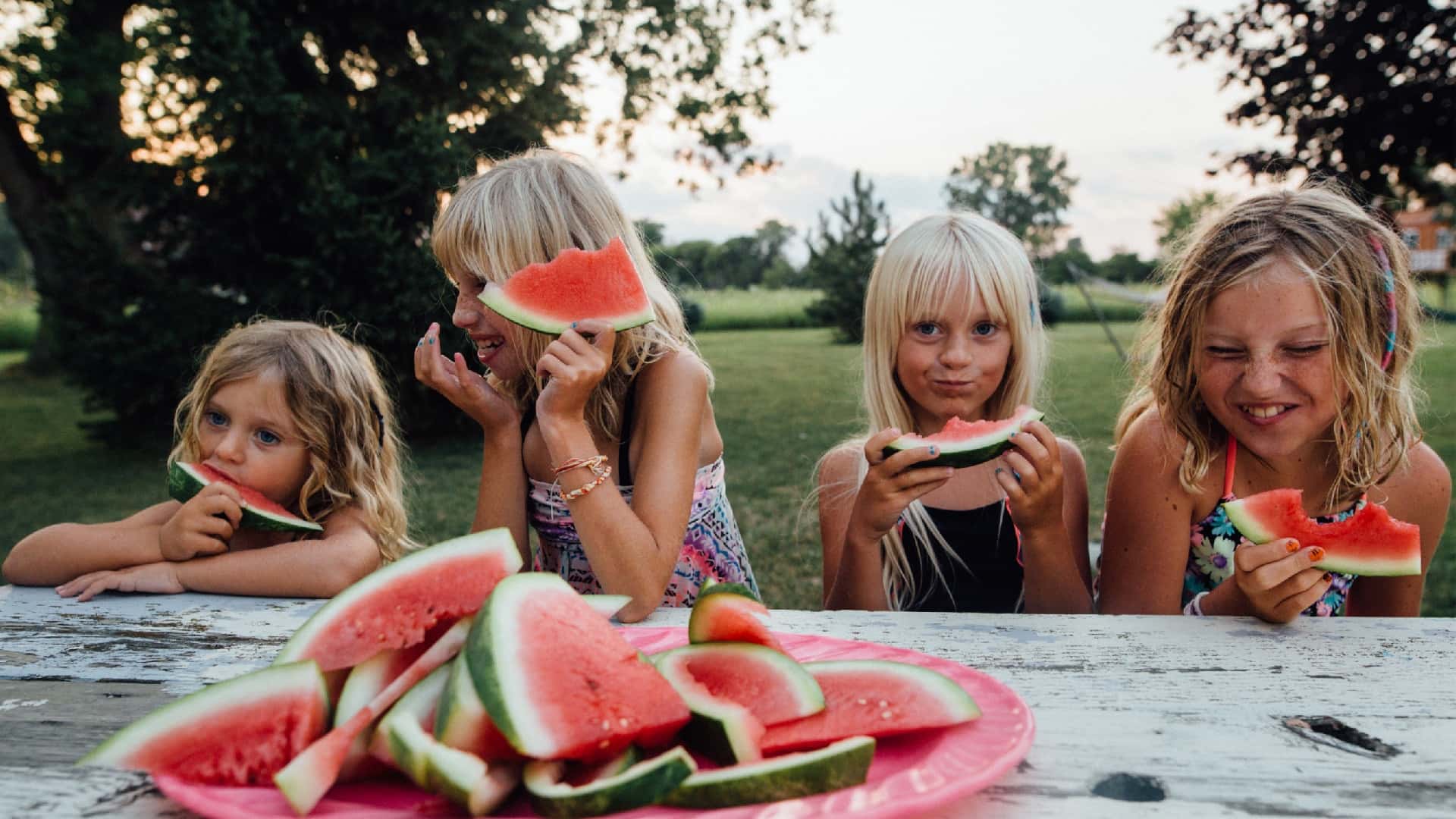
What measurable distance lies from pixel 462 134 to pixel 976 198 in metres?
32.4

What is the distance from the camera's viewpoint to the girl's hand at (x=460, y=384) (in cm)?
275

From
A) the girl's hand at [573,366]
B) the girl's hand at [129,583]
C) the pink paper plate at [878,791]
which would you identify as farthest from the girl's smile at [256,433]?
the pink paper plate at [878,791]

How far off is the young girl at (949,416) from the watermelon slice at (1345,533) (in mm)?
640

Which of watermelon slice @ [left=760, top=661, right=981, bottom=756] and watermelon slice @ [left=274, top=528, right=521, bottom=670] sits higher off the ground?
watermelon slice @ [left=274, top=528, right=521, bottom=670]

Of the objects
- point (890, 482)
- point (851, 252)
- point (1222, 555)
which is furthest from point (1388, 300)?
point (851, 252)

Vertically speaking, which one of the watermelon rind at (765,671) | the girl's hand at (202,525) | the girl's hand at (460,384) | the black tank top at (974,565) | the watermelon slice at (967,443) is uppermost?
the girl's hand at (460,384)

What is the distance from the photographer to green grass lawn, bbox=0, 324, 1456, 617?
746 centimetres

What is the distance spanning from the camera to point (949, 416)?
312cm

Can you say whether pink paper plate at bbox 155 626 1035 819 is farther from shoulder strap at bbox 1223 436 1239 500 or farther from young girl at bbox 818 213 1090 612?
shoulder strap at bbox 1223 436 1239 500

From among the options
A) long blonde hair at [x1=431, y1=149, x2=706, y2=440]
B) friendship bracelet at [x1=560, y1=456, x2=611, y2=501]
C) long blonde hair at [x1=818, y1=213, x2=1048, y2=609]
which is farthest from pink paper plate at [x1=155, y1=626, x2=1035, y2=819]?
long blonde hair at [x1=818, y1=213, x2=1048, y2=609]

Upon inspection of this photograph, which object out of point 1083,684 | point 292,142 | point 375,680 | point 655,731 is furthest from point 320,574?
point 292,142

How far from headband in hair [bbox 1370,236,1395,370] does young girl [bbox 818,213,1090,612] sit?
81 cm

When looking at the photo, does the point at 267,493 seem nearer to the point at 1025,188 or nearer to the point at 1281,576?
the point at 1281,576

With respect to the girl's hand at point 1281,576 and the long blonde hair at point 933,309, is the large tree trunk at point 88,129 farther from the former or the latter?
the girl's hand at point 1281,576
